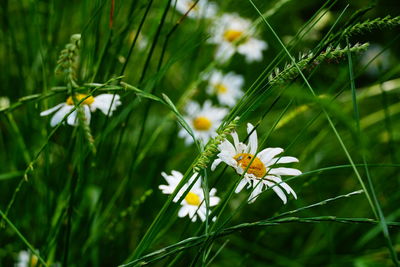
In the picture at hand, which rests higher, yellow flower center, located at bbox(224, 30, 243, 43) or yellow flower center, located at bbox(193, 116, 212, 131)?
yellow flower center, located at bbox(224, 30, 243, 43)

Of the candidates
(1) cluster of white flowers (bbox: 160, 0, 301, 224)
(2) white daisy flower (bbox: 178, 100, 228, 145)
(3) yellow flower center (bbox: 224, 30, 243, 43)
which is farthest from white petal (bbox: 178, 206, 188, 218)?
(3) yellow flower center (bbox: 224, 30, 243, 43)

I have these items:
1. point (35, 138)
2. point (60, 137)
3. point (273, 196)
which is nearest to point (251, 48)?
point (273, 196)

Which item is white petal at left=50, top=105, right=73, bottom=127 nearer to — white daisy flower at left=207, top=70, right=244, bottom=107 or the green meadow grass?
the green meadow grass

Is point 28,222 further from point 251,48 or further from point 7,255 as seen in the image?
point 251,48

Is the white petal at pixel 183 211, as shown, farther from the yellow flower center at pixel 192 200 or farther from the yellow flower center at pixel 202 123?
the yellow flower center at pixel 202 123

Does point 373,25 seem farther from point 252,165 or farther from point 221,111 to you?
point 221,111

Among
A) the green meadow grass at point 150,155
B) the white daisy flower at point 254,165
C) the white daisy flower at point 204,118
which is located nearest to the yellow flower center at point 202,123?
the white daisy flower at point 204,118
